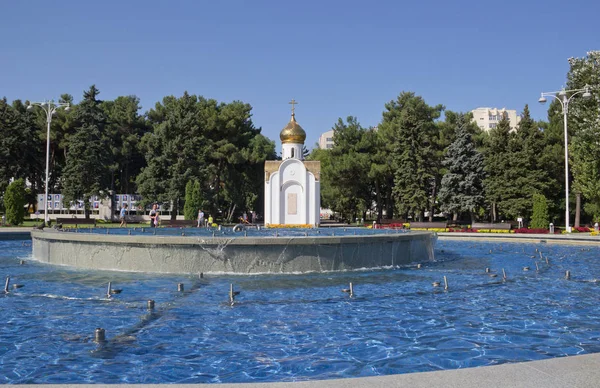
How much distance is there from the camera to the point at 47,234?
17.8m

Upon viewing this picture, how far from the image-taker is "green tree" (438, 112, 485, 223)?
150 feet

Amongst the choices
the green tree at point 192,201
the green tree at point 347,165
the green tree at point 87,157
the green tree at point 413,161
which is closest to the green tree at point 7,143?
the green tree at point 87,157

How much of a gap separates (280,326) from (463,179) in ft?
134

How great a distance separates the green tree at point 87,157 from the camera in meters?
51.9

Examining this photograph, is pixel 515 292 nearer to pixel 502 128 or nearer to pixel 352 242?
pixel 352 242

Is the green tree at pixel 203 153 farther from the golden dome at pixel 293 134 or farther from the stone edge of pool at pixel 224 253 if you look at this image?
the stone edge of pool at pixel 224 253

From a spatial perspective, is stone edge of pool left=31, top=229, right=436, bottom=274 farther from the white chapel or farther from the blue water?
the white chapel

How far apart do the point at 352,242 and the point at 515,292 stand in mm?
4939

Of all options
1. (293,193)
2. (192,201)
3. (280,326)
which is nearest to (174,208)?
(192,201)

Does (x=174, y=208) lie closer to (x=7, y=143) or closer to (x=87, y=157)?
(x=87, y=157)

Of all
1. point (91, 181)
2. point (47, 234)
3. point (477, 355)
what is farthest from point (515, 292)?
point (91, 181)

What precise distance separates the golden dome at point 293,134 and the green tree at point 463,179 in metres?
12.9

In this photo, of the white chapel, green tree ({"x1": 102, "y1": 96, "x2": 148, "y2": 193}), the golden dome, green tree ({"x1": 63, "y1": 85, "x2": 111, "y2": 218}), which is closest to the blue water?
the white chapel

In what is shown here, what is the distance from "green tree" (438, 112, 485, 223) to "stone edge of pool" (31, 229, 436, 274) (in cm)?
3139
